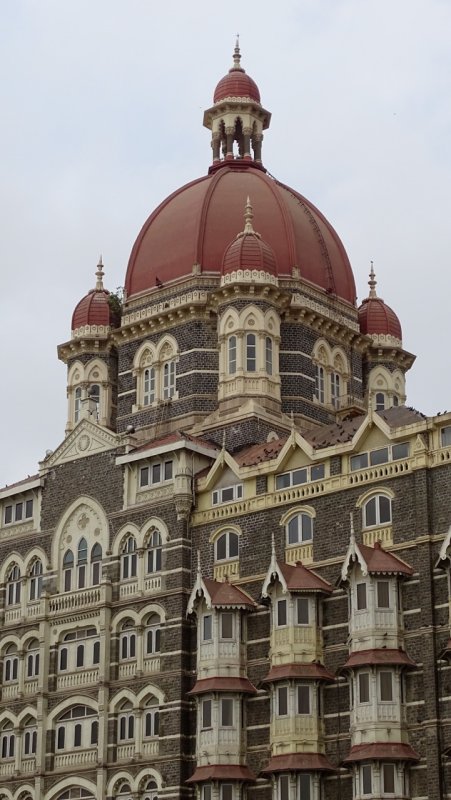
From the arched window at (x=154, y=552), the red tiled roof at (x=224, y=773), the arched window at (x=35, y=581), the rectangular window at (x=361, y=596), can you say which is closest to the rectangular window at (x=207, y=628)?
the arched window at (x=154, y=552)

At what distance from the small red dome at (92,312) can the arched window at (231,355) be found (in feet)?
33.1

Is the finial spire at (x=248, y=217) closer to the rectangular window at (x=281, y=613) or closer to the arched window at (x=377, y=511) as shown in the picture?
the arched window at (x=377, y=511)

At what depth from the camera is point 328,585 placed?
187ft

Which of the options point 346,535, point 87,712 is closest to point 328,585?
point 346,535

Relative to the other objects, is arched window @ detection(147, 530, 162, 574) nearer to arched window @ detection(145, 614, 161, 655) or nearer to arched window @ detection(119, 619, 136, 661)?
arched window @ detection(145, 614, 161, 655)

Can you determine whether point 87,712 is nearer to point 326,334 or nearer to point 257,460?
point 257,460

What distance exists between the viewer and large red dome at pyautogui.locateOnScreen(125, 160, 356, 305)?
73250 millimetres

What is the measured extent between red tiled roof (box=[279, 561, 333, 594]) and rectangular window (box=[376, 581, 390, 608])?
2.44 meters

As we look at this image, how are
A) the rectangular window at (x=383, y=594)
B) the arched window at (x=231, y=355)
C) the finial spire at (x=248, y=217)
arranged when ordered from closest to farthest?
the rectangular window at (x=383, y=594), the arched window at (x=231, y=355), the finial spire at (x=248, y=217)

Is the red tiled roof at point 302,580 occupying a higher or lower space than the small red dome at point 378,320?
lower

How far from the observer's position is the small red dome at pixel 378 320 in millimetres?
77500

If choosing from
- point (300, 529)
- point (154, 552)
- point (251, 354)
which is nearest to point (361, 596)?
point (300, 529)

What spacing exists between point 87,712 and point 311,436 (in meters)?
14.2

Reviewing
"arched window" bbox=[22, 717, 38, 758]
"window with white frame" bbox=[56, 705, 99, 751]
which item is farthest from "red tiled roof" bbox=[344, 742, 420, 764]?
"arched window" bbox=[22, 717, 38, 758]
